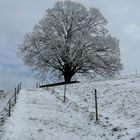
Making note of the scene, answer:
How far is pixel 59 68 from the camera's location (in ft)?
206

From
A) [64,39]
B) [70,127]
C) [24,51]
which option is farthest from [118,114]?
[24,51]

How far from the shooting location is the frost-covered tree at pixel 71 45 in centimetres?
6066

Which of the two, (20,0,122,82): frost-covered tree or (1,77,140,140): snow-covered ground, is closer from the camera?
(1,77,140,140): snow-covered ground

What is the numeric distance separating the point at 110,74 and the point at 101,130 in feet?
137

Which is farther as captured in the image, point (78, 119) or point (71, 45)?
point (71, 45)

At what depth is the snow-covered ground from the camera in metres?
19.7

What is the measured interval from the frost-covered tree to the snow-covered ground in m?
27.7

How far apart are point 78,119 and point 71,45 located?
122 ft

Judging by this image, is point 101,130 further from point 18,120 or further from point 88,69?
point 88,69

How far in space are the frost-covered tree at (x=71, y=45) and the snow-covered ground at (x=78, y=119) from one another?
27.7 m

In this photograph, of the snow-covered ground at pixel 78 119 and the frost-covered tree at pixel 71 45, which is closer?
the snow-covered ground at pixel 78 119

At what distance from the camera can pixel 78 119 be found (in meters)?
24.0

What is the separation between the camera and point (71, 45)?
60781mm

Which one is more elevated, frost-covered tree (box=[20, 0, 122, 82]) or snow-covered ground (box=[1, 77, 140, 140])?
frost-covered tree (box=[20, 0, 122, 82])
